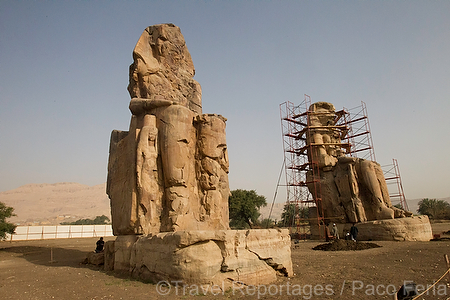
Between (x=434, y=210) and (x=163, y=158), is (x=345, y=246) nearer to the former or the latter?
(x=163, y=158)

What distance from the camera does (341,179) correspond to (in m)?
17.1

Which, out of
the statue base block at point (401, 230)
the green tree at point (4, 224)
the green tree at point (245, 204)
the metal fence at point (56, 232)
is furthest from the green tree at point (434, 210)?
the green tree at point (4, 224)

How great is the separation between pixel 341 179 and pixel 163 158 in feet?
42.0

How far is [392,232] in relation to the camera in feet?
44.2

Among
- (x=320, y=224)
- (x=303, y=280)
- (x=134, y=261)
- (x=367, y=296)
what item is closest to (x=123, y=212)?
(x=134, y=261)

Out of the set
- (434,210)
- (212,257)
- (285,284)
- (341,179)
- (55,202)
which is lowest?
(285,284)

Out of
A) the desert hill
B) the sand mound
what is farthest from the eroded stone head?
the desert hill

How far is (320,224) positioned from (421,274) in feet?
39.5

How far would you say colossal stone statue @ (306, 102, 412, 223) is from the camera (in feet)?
51.4

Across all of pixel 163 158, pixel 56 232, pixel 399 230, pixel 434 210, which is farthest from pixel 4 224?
pixel 434 210

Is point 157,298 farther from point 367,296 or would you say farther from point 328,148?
point 328,148

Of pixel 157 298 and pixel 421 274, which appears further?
pixel 421 274

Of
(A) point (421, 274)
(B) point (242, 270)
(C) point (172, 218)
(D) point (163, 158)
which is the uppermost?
(D) point (163, 158)

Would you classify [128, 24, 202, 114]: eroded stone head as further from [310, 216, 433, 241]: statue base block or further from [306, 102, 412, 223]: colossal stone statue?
[306, 102, 412, 223]: colossal stone statue
